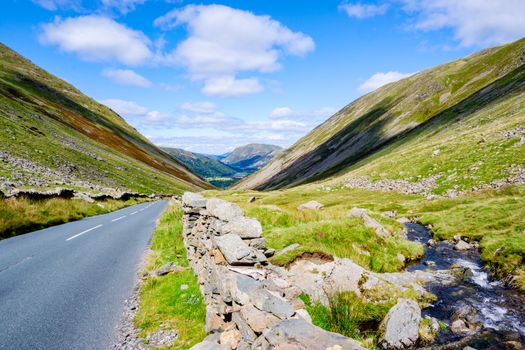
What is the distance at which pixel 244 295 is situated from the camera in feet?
26.1

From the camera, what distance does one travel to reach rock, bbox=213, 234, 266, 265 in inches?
384

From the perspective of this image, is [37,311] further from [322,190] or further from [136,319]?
[322,190]

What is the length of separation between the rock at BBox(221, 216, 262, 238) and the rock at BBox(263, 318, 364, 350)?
4.95 m

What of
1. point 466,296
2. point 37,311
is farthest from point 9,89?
point 466,296

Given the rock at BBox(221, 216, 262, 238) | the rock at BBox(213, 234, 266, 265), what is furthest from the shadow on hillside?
the rock at BBox(213, 234, 266, 265)

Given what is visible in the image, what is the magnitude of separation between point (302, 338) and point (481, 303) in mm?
14450

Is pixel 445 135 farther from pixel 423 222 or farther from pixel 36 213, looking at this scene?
pixel 36 213

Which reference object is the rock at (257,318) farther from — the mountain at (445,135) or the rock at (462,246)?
the mountain at (445,135)

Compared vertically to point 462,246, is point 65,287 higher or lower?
higher

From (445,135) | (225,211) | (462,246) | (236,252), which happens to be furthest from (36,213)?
(445,135)

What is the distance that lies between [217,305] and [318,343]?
4.44m

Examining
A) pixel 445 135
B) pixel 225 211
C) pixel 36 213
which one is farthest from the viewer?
pixel 445 135

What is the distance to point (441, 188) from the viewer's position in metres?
41.5

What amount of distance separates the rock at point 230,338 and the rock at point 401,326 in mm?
6908
